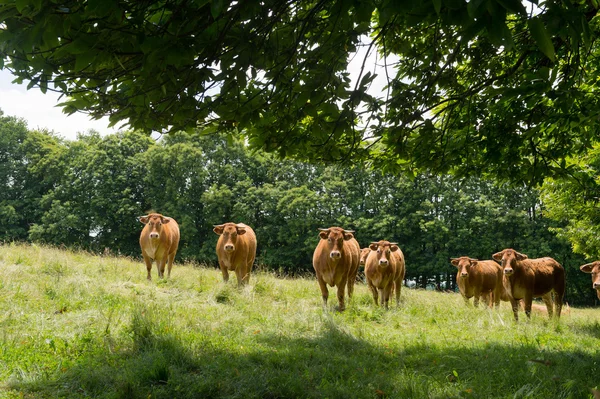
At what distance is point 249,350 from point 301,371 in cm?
94

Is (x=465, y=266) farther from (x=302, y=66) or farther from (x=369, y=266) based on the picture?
(x=302, y=66)

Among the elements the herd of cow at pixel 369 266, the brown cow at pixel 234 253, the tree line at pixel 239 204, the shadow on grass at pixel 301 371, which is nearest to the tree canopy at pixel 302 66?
the shadow on grass at pixel 301 371

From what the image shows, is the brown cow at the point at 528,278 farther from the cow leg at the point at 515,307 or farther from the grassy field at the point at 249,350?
the grassy field at the point at 249,350

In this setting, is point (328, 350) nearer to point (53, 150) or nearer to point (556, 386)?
point (556, 386)

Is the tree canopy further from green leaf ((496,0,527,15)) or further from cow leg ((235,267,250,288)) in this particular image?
cow leg ((235,267,250,288))

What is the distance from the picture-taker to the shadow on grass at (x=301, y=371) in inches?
163

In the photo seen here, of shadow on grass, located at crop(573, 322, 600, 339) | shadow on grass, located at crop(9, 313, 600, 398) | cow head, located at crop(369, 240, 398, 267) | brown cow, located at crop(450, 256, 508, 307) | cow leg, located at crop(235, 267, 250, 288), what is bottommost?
shadow on grass, located at crop(9, 313, 600, 398)

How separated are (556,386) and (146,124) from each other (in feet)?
16.1

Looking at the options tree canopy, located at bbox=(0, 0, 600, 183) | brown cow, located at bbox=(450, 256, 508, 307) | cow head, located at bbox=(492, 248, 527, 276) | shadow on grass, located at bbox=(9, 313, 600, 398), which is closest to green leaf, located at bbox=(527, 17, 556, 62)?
tree canopy, located at bbox=(0, 0, 600, 183)

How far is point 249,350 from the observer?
18.3 feet

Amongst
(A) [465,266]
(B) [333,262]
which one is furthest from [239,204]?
(B) [333,262]

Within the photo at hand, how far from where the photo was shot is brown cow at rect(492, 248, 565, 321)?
37.1ft

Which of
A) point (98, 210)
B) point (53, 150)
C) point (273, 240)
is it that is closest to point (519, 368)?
point (273, 240)

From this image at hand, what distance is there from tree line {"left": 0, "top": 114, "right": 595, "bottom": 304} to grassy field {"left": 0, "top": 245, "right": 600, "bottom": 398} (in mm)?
27455
